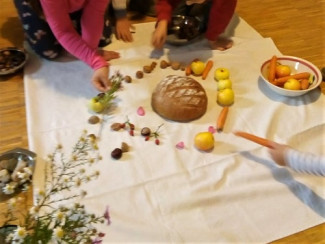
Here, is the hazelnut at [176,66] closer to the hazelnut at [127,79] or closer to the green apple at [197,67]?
the green apple at [197,67]

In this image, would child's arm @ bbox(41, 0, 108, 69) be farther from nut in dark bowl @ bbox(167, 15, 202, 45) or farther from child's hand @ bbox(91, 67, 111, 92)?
nut in dark bowl @ bbox(167, 15, 202, 45)

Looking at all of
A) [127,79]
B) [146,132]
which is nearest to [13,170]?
[146,132]

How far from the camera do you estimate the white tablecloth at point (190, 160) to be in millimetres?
971

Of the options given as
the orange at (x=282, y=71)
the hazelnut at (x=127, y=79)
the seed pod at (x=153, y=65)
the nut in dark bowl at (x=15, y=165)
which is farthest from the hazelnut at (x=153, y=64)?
the nut in dark bowl at (x=15, y=165)

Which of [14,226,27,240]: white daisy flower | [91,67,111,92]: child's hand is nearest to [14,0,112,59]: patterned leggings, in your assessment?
[91,67,111,92]: child's hand

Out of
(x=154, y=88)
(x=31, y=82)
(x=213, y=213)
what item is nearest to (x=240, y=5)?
(x=154, y=88)

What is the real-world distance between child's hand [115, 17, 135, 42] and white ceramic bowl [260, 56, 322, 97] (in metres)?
0.54

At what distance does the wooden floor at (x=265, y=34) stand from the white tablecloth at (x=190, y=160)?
0.05 meters

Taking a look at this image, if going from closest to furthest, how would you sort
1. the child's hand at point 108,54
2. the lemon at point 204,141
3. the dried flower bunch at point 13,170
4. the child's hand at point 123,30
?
1. the dried flower bunch at point 13,170
2. the lemon at point 204,141
3. the child's hand at point 108,54
4. the child's hand at point 123,30

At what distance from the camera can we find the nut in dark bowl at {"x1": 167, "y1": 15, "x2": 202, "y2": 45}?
5.05ft

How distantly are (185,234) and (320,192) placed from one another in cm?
37

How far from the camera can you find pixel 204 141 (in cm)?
112

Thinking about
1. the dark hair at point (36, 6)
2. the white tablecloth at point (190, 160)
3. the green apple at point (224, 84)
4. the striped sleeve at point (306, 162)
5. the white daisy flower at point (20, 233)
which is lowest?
the white tablecloth at point (190, 160)

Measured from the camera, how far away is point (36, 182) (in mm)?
1039
